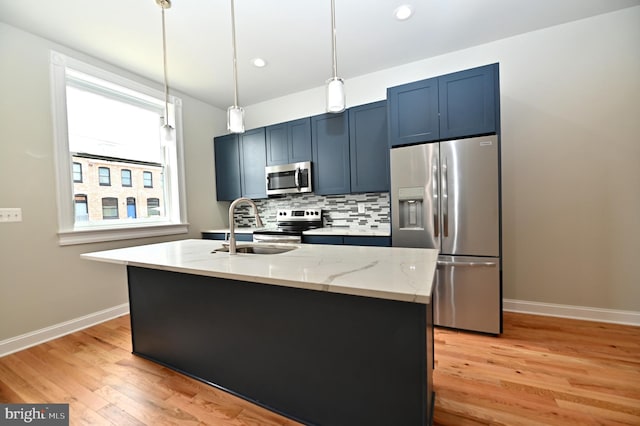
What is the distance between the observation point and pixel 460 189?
91.4 inches

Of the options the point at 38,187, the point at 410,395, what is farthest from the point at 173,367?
the point at 38,187

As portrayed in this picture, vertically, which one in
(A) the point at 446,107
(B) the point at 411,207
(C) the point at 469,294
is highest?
(A) the point at 446,107

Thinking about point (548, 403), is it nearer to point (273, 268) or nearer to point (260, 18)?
point (273, 268)

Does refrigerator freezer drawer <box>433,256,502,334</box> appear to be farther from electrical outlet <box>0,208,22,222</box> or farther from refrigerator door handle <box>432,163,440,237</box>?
electrical outlet <box>0,208,22,222</box>

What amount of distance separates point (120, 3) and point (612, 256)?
4.60m

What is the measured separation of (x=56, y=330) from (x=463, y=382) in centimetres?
344

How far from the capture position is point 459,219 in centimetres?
234

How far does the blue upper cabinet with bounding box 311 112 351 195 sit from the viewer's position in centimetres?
315

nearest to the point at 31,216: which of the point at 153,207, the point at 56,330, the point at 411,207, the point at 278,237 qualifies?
the point at 56,330

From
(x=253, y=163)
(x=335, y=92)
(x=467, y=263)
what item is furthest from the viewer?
(x=253, y=163)

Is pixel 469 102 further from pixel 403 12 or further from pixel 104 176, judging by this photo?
pixel 104 176

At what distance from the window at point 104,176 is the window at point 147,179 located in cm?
39

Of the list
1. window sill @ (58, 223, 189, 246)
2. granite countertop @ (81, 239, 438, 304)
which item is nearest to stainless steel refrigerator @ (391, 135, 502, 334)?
granite countertop @ (81, 239, 438, 304)

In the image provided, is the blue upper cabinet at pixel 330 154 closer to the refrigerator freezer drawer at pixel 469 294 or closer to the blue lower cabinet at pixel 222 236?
the blue lower cabinet at pixel 222 236
